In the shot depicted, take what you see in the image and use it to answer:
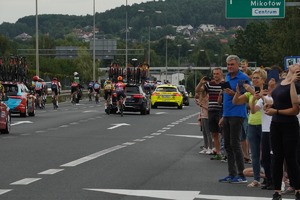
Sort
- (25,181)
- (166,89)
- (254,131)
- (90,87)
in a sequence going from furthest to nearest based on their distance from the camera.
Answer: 1. (90,87)
2. (166,89)
3. (25,181)
4. (254,131)

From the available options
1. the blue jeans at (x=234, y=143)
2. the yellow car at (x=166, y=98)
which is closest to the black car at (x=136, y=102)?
the yellow car at (x=166, y=98)

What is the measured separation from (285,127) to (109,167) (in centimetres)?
479

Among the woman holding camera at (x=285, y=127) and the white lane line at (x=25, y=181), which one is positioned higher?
the woman holding camera at (x=285, y=127)

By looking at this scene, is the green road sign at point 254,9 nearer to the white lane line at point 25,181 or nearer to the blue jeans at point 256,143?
the blue jeans at point 256,143

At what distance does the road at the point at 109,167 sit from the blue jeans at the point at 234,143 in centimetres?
35

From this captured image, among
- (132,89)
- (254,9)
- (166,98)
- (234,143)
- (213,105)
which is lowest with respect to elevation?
(166,98)

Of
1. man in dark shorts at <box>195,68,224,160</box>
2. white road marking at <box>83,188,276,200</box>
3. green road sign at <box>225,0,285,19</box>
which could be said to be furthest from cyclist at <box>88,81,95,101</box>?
white road marking at <box>83,188,276,200</box>

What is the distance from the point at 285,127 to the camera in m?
10.1

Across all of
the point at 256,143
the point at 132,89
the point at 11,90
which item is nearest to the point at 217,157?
the point at 256,143

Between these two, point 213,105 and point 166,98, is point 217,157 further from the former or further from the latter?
point 166,98

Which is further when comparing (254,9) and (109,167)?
(254,9)

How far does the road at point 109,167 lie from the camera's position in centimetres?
1091

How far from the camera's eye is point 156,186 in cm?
1164

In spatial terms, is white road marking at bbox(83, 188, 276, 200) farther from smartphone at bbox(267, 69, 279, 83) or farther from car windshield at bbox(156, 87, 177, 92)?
car windshield at bbox(156, 87, 177, 92)
